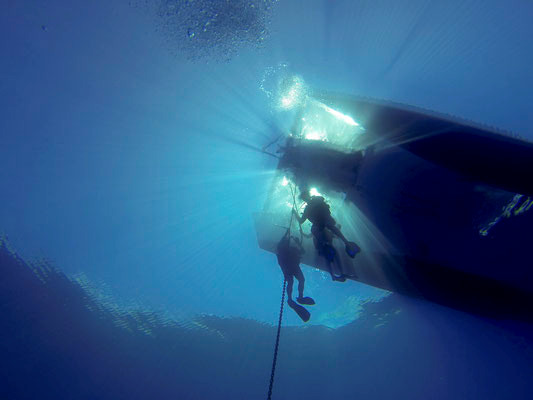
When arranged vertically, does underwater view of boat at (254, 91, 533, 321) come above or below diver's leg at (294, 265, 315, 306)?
above

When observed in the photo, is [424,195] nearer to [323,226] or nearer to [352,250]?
[352,250]

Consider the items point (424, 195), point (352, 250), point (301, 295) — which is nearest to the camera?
point (352, 250)

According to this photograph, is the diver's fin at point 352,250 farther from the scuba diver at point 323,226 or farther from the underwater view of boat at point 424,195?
the underwater view of boat at point 424,195

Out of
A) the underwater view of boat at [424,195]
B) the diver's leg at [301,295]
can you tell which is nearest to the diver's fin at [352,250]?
the underwater view of boat at [424,195]

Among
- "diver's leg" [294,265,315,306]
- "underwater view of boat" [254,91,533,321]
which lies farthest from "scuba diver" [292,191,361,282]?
"diver's leg" [294,265,315,306]

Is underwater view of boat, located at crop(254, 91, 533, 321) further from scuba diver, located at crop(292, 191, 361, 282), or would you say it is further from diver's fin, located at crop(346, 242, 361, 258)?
diver's fin, located at crop(346, 242, 361, 258)

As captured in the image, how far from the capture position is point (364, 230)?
21.1ft

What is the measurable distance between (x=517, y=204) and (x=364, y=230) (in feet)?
10.1

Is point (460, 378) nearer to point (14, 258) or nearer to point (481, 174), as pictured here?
point (481, 174)

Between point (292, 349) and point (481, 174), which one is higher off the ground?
point (292, 349)

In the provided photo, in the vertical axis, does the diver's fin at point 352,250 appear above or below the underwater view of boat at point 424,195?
below

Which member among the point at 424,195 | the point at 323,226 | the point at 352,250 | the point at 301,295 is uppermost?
the point at 424,195

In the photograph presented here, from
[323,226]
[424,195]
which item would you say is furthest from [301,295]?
[424,195]

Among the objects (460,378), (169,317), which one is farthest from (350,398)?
(169,317)
